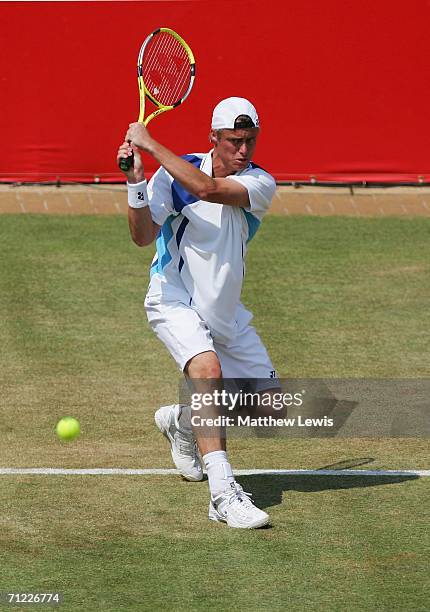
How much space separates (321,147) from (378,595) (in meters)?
11.9

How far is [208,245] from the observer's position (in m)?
8.45

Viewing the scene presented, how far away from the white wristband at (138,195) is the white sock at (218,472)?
60.3 inches

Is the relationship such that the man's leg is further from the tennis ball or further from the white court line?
the tennis ball

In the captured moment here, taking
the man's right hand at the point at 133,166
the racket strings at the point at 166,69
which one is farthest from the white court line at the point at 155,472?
the racket strings at the point at 166,69

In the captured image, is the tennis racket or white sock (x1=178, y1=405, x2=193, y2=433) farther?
the tennis racket

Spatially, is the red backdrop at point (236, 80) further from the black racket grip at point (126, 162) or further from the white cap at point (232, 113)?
the black racket grip at point (126, 162)

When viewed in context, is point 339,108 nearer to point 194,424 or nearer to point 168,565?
point 194,424

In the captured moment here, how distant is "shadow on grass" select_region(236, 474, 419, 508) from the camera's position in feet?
28.6

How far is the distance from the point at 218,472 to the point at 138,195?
1.70 meters

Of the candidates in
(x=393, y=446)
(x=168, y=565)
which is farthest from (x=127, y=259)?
(x=168, y=565)

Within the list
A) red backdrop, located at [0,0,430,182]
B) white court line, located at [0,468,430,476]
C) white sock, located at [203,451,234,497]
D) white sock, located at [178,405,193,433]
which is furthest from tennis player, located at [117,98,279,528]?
red backdrop, located at [0,0,430,182]

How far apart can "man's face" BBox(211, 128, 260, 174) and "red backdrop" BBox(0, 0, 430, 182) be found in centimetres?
949

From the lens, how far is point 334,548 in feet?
25.1

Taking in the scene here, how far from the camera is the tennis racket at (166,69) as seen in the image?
9594mm
